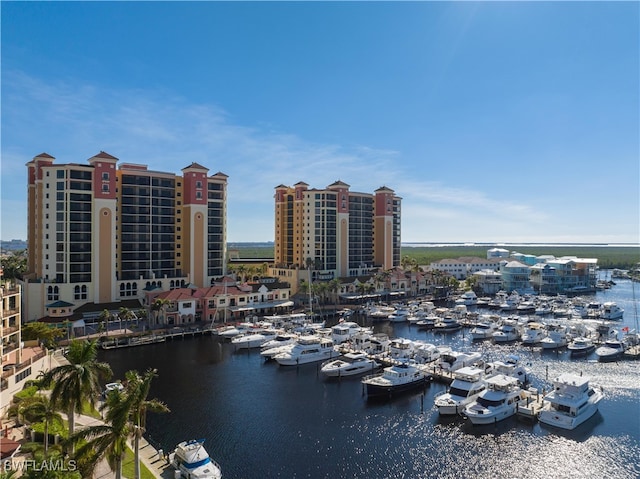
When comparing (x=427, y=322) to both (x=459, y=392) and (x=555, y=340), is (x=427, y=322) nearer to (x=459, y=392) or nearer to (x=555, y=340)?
(x=555, y=340)

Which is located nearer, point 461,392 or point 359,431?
point 359,431

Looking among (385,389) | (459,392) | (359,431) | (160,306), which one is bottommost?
(359,431)

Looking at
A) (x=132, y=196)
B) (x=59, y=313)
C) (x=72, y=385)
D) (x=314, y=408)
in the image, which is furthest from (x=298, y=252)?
(x=72, y=385)

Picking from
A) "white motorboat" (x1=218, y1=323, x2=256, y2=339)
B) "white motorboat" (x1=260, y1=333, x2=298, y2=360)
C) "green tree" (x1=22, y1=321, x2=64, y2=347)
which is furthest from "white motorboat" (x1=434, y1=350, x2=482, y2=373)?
"green tree" (x1=22, y1=321, x2=64, y2=347)

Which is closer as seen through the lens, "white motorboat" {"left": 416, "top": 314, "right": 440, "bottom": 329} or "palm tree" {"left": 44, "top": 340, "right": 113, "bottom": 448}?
"palm tree" {"left": 44, "top": 340, "right": 113, "bottom": 448}

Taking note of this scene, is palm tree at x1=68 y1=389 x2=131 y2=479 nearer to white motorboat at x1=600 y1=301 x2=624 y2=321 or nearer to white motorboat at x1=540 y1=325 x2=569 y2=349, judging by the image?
white motorboat at x1=540 y1=325 x2=569 y2=349

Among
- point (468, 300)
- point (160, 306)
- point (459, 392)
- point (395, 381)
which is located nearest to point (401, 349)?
point (395, 381)

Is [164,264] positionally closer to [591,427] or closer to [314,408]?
[314,408]
